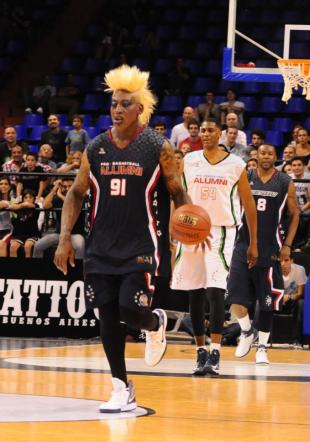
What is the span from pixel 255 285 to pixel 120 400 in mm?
4867

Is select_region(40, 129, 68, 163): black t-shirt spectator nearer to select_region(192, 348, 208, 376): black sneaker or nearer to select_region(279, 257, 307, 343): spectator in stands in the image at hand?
select_region(279, 257, 307, 343): spectator in stands

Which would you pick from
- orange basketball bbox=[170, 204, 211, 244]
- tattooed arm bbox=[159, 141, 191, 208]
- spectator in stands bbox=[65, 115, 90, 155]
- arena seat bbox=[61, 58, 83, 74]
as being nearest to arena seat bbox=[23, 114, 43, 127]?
arena seat bbox=[61, 58, 83, 74]

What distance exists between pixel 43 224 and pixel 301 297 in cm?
390

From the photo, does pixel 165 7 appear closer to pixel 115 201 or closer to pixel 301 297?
pixel 301 297

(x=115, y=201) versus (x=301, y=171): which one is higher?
(x=301, y=171)

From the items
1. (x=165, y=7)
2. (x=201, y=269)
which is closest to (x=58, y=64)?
(x=165, y=7)

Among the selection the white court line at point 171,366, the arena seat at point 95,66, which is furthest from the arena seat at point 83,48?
the white court line at point 171,366

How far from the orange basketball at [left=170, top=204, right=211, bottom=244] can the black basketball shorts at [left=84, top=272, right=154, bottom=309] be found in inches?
21.8

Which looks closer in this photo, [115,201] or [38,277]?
[115,201]

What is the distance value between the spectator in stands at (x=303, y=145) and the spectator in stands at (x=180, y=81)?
6.95 metres

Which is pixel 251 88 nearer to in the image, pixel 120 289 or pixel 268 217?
pixel 268 217

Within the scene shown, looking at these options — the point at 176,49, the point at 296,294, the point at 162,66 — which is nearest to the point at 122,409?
the point at 296,294

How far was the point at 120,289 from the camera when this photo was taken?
6.98 m

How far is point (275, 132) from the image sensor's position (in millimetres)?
20500
